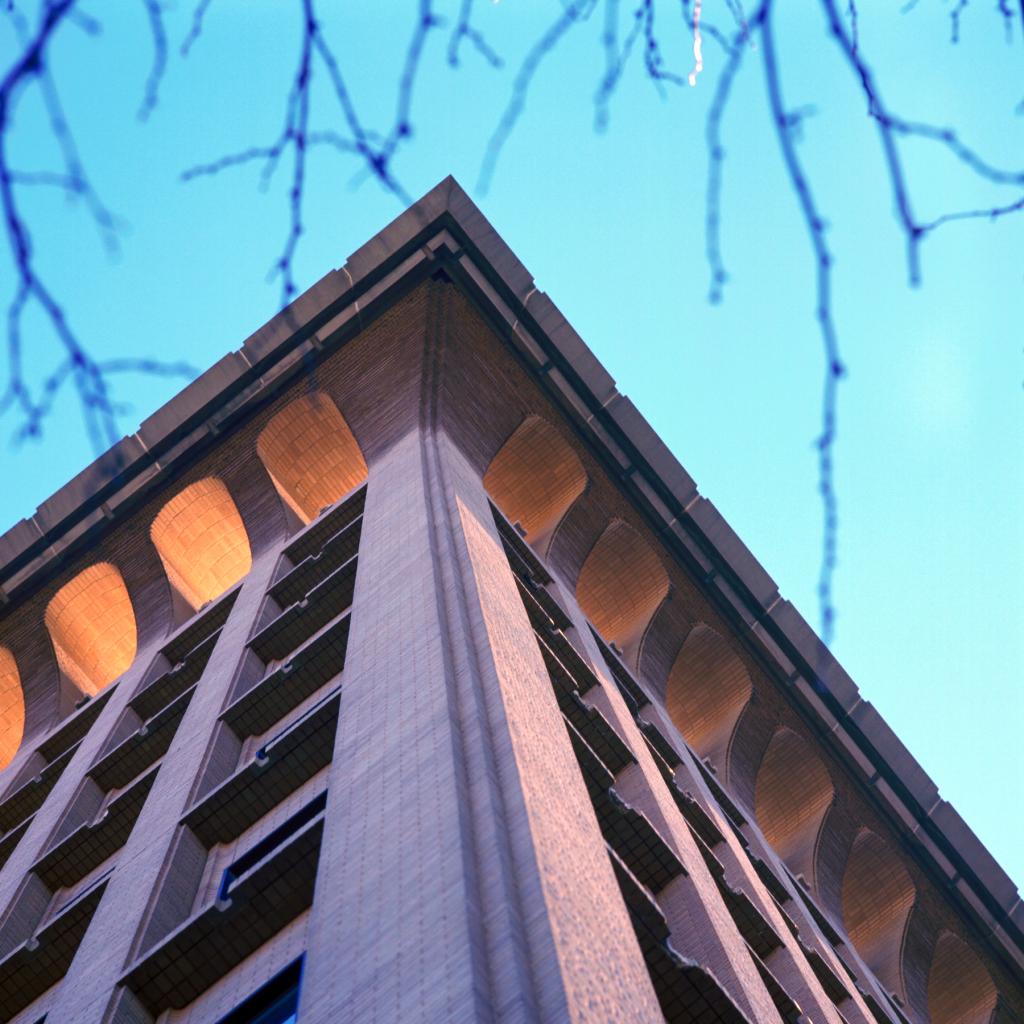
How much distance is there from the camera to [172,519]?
27.9m

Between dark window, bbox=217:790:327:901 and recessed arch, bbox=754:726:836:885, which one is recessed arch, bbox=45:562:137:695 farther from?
dark window, bbox=217:790:327:901

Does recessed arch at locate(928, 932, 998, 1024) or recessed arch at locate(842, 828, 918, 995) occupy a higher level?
recessed arch at locate(842, 828, 918, 995)

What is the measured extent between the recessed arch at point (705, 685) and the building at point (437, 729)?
58 mm

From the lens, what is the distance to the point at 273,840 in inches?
561

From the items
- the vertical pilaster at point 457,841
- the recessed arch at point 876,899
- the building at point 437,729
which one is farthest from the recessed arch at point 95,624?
the recessed arch at point 876,899

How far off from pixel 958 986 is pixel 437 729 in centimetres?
2058

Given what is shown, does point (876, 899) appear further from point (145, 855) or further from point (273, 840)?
point (273, 840)

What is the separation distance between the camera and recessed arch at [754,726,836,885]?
2906cm

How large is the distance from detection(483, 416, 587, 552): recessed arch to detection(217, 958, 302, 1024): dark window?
16858 millimetres

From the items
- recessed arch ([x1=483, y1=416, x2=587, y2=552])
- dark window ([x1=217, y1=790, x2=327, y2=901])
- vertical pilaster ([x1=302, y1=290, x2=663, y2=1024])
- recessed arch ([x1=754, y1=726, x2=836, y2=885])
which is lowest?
vertical pilaster ([x1=302, y1=290, x2=663, y2=1024])

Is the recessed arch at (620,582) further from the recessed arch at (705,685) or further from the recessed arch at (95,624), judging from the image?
the recessed arch at (95,624)

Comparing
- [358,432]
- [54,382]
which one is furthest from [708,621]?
[54,382]

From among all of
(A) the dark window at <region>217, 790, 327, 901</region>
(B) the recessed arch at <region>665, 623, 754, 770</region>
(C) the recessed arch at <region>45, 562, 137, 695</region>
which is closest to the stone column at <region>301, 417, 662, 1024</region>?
(A) the dark window at <region>217, 790, 327, 901</region>

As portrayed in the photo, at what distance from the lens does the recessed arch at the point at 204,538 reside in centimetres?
2755
